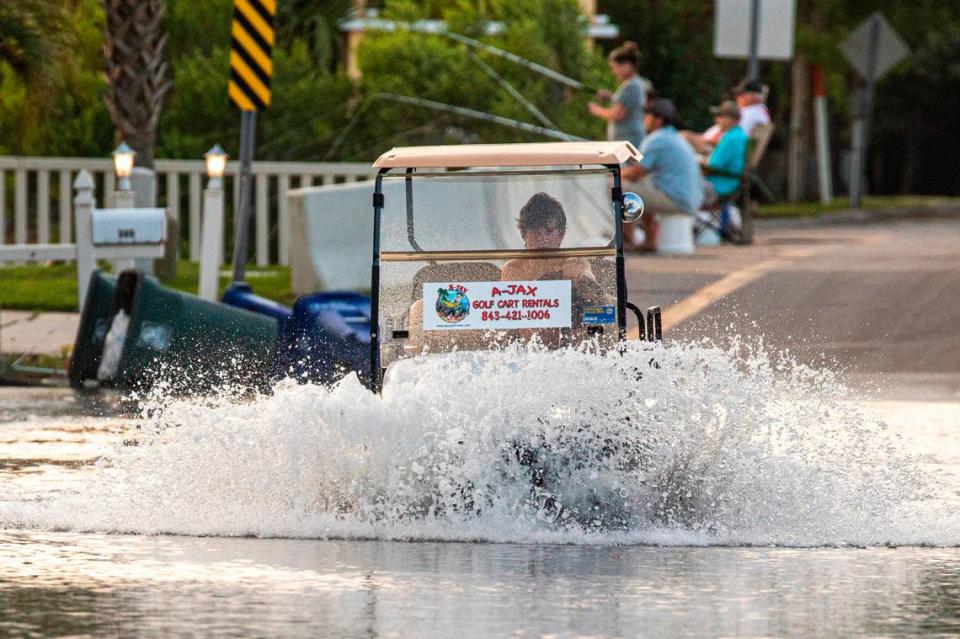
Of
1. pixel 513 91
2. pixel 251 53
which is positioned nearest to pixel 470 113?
pixel 513 91

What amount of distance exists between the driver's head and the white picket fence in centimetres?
1080

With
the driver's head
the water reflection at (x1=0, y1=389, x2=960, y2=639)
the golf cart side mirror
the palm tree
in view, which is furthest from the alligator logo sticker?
the palm tree

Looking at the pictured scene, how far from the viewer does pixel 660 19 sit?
37.2 metres

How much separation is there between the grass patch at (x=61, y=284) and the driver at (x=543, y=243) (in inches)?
318

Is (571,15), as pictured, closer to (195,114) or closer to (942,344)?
(195,114)

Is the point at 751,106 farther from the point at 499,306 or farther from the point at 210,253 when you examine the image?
the point at 499,306

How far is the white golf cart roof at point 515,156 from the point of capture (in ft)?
33.2

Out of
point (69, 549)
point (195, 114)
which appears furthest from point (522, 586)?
point (195, 114)

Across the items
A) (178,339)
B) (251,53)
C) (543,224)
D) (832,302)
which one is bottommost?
(832,302)

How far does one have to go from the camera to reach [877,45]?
35.6 metres

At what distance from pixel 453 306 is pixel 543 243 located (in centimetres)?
49

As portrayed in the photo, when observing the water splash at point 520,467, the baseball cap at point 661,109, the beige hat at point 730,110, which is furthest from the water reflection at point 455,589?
the beige hat at point 730,110

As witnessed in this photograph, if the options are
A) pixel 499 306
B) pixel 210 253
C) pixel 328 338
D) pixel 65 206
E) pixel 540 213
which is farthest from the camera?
pixel 65 206

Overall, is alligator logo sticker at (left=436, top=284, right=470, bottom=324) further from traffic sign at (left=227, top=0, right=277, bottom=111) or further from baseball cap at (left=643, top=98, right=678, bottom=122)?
baseball cap at (left=643, top=98, right=678, bottom=122)
